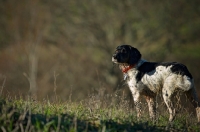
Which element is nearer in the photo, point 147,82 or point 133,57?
point 147,82

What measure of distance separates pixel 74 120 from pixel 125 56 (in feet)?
14.6

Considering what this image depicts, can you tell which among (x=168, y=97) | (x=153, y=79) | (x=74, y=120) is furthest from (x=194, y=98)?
(x=74, y=120)

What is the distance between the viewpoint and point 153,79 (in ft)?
32.2

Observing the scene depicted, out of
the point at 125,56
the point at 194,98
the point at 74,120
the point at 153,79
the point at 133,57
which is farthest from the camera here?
the point at 133,57

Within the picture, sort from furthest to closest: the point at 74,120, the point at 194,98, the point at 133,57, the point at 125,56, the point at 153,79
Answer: the point at 133,57 → the point at 125,56 → the point at 153,79 → the point at 194,98 → the point at 74,120

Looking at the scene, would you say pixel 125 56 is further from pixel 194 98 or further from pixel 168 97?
pixel 194 98

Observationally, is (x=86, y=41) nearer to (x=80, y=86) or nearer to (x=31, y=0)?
(x=80, y=86)

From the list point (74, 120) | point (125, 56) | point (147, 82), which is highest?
point (125, 56)

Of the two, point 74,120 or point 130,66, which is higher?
point 130,66

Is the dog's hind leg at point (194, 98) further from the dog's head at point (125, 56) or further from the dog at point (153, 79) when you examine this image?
the dog's head at point (125, 56)

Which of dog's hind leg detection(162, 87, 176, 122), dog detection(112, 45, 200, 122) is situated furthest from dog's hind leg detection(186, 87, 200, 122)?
dog's hind leg detection(162, 87, 176, 122)

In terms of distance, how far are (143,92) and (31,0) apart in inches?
872

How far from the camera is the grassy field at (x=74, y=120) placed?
599cm

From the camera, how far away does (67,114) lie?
6816 mm
